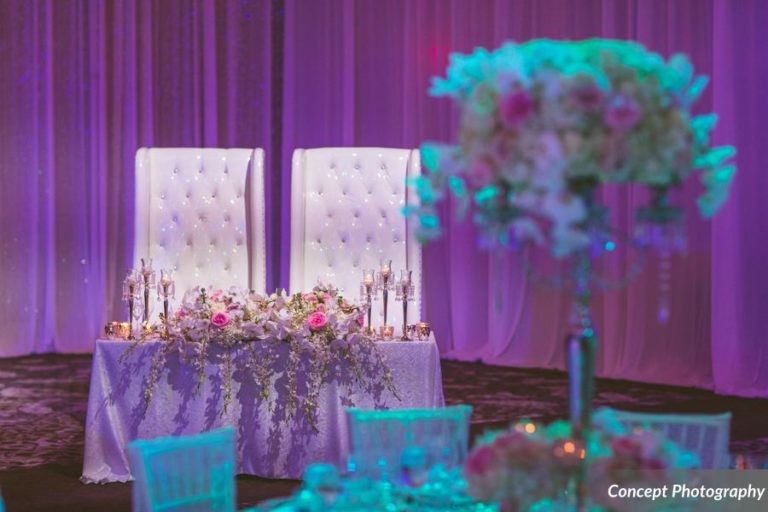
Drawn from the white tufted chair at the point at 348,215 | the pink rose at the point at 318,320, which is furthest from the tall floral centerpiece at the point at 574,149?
the white tufted chair at the point at 348,215

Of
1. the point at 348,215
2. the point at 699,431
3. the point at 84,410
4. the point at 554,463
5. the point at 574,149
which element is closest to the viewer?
the point at 574,149

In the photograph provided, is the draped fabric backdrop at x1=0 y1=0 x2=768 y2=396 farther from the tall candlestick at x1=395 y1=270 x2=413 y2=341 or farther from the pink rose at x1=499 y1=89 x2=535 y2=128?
the pink rose at x1=499 y1=89 x2=535 y2=128

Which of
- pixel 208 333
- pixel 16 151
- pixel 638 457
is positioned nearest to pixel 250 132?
pixel 16 151

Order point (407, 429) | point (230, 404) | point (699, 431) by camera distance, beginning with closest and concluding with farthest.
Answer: point (699, 431), point (407, 429), point (230, 404)

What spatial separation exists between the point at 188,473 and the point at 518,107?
1301mm

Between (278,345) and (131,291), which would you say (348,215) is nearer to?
(278,345)

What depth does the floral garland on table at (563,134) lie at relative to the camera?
1.40 metres

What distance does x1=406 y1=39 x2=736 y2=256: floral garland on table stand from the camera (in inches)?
54.9

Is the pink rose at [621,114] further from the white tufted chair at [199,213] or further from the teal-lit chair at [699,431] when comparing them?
the white tufted chair at [199,213]

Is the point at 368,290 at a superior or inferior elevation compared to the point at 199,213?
inferior

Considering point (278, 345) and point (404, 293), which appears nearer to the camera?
point (278, 345)

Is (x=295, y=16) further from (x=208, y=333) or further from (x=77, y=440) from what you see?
(x=208, y=333)

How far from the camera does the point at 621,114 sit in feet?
4.58

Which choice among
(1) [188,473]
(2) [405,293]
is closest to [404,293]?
(2) [405,293]
